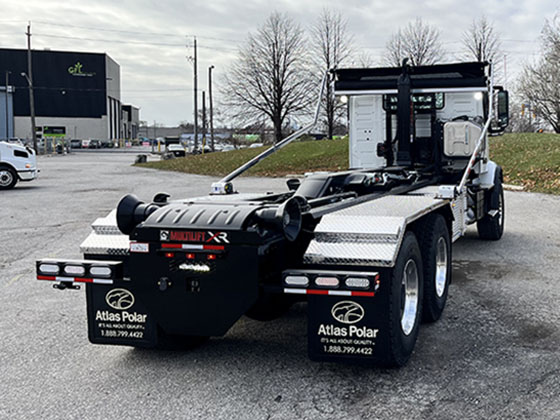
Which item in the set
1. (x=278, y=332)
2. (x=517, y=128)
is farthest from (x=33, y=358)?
(x=517, y=128)

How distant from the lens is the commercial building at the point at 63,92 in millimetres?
92188

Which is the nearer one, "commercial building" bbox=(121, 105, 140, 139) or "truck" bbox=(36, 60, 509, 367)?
"truck" bbox=(36, 60, 509, 367)

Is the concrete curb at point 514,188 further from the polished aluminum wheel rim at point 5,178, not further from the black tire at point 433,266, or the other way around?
the polished aluminum wheel rim at point 5,178

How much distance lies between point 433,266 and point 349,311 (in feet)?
5.33

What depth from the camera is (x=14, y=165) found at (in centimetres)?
2134

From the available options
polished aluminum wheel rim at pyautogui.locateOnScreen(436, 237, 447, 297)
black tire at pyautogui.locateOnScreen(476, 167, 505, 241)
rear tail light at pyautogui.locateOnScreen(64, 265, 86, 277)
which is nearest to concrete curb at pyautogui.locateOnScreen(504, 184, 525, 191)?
black tire at pyautogui.locateOnScreen(476, 167, 505, 241)

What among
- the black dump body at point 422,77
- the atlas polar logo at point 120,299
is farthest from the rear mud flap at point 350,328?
the black dump body at point 422,77

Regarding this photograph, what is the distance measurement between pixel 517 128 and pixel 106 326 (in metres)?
82.7

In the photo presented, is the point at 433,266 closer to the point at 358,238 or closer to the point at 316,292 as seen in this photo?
the point at 358,238

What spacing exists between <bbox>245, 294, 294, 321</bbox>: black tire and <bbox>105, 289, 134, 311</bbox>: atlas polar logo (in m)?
0.93

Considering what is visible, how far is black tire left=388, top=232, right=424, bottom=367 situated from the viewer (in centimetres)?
438

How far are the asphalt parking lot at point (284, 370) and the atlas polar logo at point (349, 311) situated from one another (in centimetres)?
45

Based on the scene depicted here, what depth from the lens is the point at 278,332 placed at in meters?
5.66

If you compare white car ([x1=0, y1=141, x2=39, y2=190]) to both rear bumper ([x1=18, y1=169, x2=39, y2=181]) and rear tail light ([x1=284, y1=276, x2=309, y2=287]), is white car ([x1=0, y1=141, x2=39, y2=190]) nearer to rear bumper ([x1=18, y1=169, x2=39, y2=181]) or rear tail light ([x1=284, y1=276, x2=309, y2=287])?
rear bumper ([x1=18, y1=169, x2=39, y2=181])
